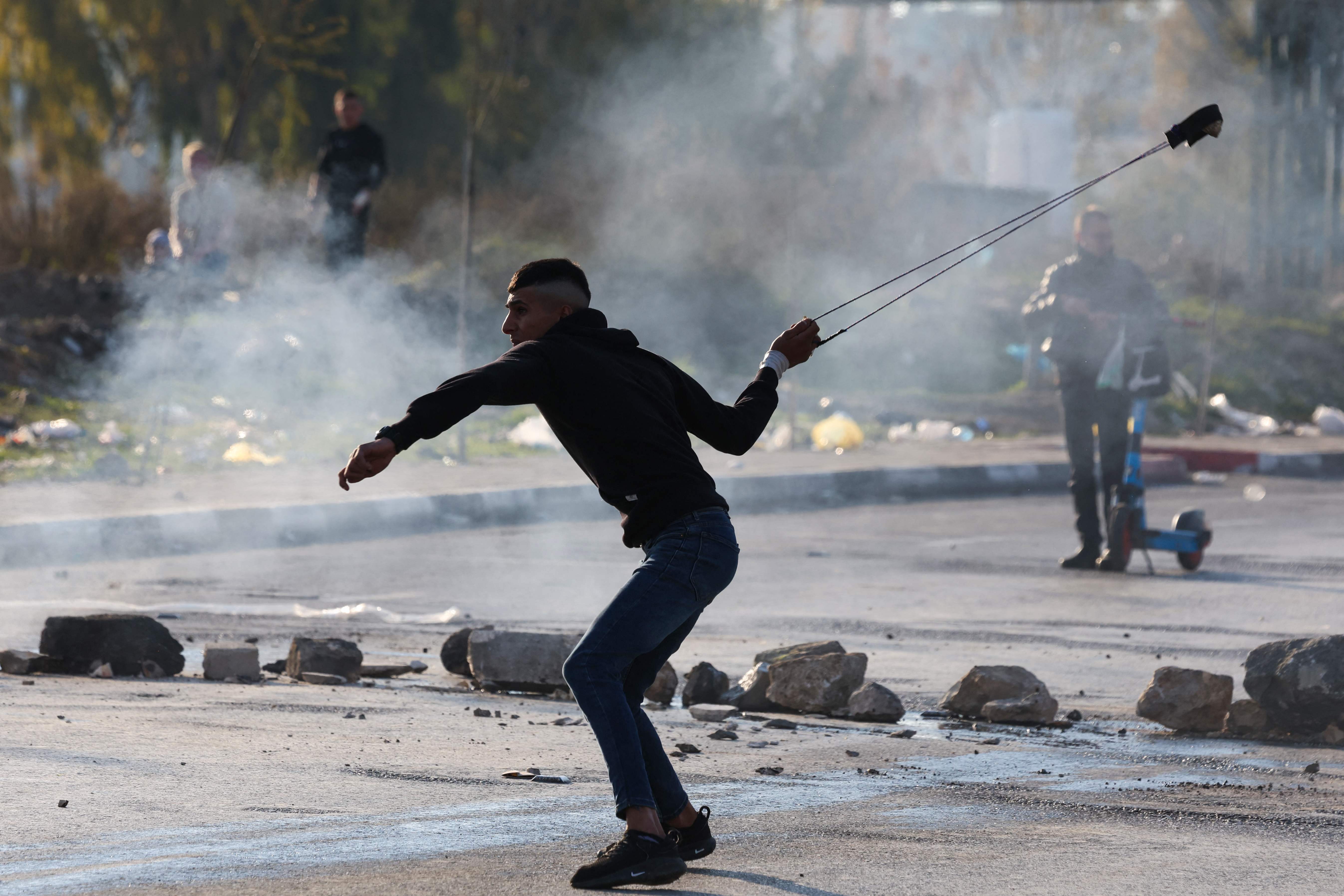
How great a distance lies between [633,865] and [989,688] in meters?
2.41

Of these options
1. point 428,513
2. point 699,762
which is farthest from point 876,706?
point 428,513

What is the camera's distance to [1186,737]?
5695mm

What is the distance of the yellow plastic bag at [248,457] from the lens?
13.9m

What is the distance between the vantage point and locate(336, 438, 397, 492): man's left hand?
355 centimetres

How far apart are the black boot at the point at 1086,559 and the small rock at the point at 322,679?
486 cm

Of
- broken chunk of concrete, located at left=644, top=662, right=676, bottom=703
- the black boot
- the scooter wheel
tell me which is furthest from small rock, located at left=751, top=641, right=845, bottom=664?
the scooter wheel

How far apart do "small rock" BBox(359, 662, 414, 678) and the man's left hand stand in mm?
2940

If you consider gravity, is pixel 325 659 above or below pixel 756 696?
above

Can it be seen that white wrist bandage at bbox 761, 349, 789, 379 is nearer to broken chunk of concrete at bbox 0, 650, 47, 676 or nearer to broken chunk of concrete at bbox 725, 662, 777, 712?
broken chunk of concrete at bbox 725, 662, 777, 712

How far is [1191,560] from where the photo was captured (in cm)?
991

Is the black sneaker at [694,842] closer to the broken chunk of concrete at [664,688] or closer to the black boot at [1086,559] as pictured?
the broken chunk of concrete at [664,688]

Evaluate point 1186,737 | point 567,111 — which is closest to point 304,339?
point 567,111

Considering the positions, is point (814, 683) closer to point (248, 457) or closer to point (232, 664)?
point (232, 664)

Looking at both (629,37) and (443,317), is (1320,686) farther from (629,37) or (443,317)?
(629,37)
